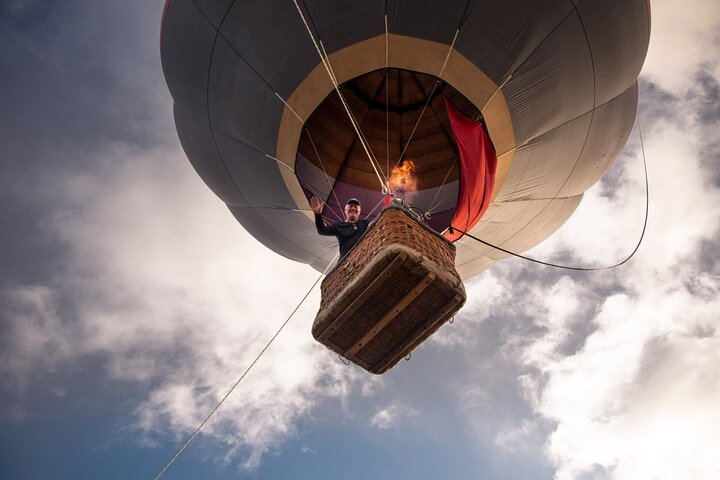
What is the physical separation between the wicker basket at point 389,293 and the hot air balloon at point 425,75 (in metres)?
0.91

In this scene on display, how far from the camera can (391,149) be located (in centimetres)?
494

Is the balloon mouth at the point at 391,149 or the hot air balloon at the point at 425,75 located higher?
the balloon mouth at the point at 391,149

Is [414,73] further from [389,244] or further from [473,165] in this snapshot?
[389,244]

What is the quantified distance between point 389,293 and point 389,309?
120mm

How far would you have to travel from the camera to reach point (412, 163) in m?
4.95

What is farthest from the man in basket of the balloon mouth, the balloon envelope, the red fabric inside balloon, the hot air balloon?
the balloon mouth

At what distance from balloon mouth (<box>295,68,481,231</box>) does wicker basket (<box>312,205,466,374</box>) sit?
204cm

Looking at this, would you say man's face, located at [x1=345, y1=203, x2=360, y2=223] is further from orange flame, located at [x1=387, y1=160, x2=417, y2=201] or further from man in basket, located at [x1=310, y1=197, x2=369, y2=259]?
orange flame, located at [x1=387, y1=160, x2=417, y2=201]

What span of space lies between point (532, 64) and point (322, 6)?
147 centimetres

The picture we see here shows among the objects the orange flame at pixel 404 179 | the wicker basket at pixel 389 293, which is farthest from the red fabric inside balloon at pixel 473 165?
the orange flame at pixel 404 179

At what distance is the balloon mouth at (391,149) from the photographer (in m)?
4.73

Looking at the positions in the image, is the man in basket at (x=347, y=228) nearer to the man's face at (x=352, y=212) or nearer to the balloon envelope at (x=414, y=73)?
the man's face at (x=352, y=212)

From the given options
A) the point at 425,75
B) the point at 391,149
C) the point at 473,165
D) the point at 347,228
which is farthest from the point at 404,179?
the point at 347,228

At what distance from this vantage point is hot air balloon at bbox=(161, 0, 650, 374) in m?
3.23
